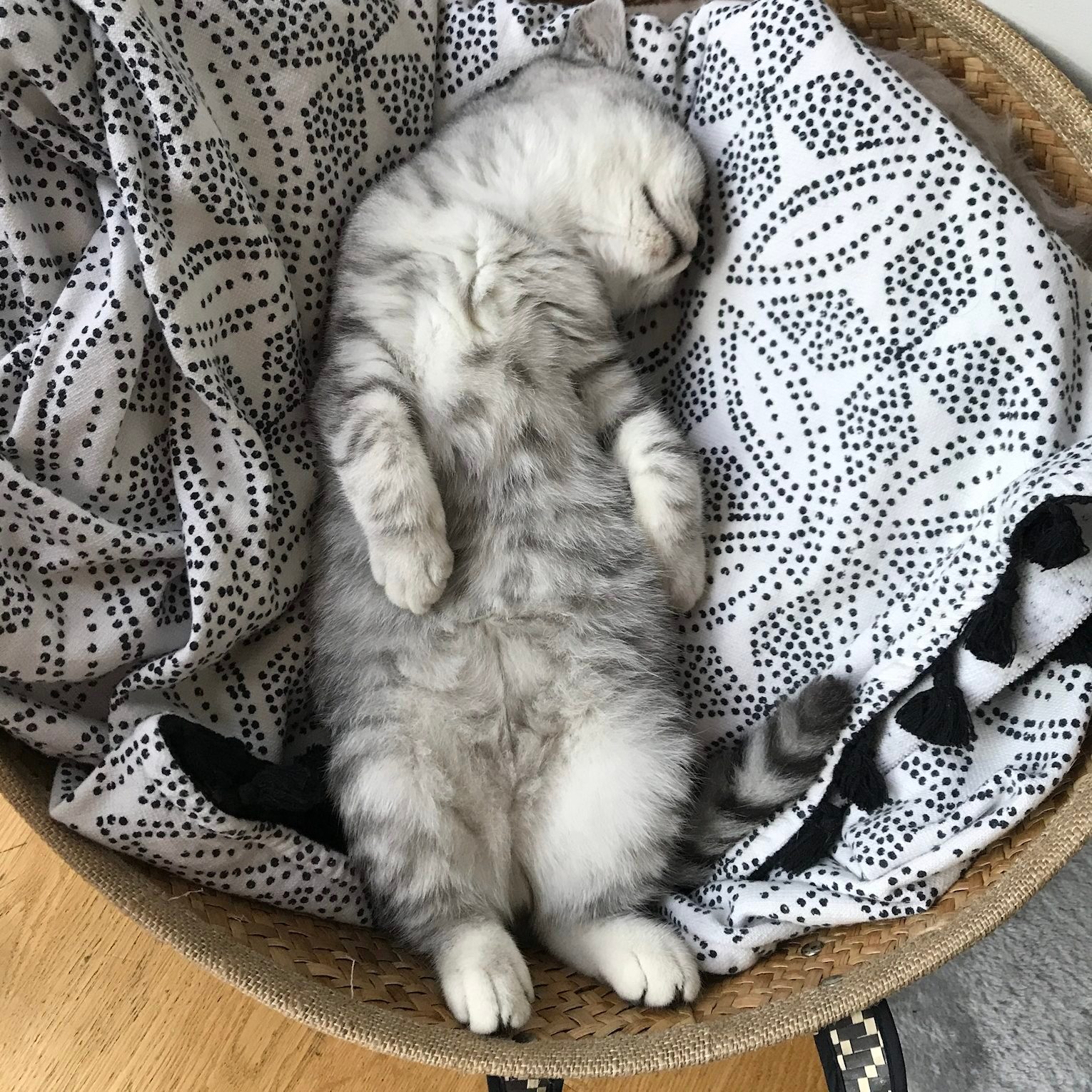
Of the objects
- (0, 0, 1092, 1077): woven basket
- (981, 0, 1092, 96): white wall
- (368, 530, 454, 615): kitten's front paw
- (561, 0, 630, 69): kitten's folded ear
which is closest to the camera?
(0, 0, 1092, 1077): woven basket

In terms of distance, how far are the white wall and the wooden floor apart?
147cm

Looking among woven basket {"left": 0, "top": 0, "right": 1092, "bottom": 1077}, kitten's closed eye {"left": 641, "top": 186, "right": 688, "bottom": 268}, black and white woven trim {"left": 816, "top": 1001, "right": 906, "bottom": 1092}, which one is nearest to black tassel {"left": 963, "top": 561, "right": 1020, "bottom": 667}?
woven basket {"left": 0, "top": 0, "right": 1092, "bottom": 1077}

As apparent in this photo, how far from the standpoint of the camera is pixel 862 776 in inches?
45.5

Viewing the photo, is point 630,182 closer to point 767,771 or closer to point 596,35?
point 596,35

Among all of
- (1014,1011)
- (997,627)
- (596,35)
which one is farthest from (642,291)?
(1014,1011)

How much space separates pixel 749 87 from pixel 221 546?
950 mm

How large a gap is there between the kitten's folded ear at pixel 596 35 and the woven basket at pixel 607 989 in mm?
441

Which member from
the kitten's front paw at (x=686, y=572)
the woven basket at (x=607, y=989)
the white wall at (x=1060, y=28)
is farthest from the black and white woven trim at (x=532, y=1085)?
the white wall at (x=1060, y=28)

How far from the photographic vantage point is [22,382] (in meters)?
1.10

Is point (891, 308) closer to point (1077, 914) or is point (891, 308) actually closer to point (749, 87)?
point (749, 87)

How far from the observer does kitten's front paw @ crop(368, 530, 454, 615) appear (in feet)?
3.61

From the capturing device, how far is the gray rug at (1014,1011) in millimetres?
1454

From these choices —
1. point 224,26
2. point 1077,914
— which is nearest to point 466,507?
point 224,26

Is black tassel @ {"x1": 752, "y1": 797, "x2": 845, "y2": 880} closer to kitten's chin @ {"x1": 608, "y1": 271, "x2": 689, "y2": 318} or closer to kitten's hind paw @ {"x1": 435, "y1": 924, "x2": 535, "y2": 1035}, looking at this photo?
kitten's hind paw @ {"x1": 435, "y1": 924, "x2": 535, "y2": 1035}
